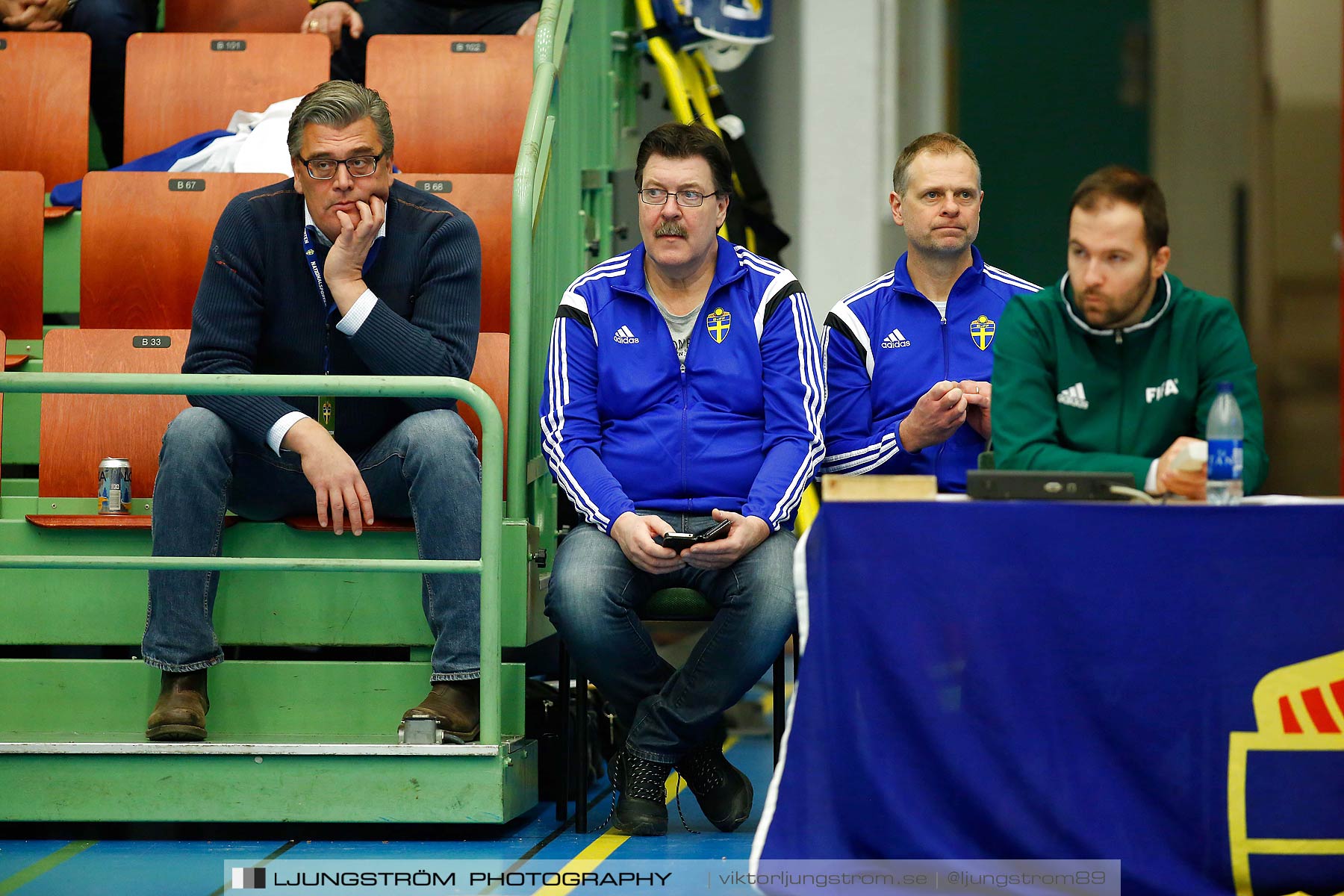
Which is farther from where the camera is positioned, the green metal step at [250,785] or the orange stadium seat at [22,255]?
the orange stadium seat at [22,255]

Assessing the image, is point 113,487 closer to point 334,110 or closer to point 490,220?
point 334,110

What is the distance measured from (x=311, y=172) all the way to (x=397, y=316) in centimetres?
33

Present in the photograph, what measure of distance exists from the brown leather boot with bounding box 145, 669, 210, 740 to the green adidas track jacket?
5.06 ft

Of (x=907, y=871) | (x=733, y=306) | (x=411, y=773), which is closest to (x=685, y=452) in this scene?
(x=733, y=306)

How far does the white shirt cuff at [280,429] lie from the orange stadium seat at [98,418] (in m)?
0.47

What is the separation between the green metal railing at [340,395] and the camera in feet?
8.41

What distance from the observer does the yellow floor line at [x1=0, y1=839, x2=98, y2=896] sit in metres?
2.37

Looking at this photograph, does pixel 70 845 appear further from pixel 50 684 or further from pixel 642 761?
pixel 642 761

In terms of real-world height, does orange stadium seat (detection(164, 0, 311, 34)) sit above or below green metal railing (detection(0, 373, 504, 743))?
above

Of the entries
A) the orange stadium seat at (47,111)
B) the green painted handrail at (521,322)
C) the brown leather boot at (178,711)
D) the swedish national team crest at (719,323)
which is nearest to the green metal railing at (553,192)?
the green painted handrail at (521,322)

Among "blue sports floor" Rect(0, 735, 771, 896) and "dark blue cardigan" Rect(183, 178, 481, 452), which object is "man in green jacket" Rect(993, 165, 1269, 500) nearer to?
"blue sports floor" Rect(0, 735, 771, 896)

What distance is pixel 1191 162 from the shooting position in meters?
6.85

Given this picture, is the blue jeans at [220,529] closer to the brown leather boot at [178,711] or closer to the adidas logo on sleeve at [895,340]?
the brown leather boot at [178,711]

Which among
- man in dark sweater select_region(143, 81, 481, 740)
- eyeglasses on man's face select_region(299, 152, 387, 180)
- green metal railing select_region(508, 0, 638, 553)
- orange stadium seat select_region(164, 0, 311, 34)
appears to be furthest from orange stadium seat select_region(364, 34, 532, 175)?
eyeglasses on man's face select_region(299, 152, 387, 180)
